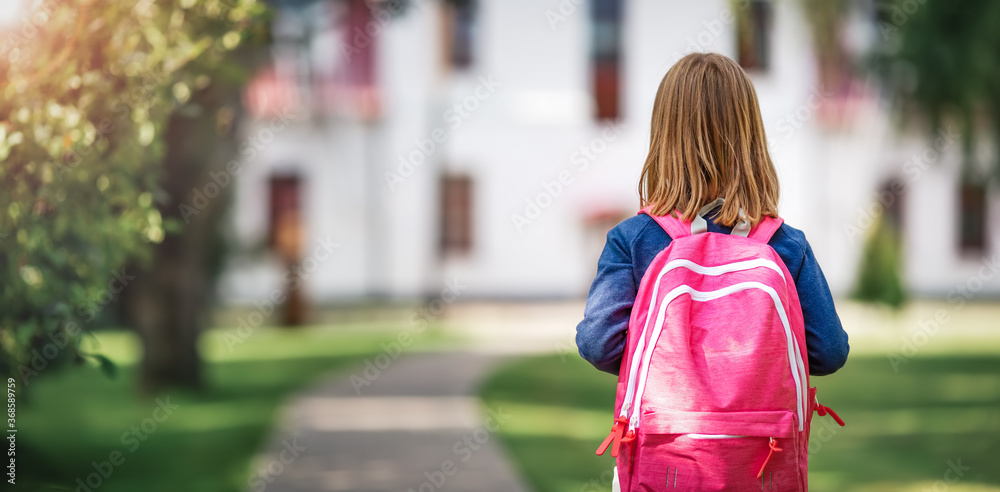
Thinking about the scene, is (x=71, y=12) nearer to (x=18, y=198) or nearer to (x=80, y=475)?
(x=18, y=198)

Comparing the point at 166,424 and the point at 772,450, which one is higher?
the point at 772,450

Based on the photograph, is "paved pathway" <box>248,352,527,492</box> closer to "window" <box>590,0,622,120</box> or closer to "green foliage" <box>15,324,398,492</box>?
"green foliage" <box>15,324,398,492</box>

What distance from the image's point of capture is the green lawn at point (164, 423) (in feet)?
19.6

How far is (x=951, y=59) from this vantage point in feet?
24.9

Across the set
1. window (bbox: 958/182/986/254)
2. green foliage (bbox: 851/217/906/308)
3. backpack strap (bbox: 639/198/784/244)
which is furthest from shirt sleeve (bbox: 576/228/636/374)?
window (bbox: 958/182/986/254)

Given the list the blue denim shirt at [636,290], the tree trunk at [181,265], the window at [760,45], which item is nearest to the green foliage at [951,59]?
the tree trunk at [181,265]

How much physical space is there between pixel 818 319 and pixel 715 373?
31cm

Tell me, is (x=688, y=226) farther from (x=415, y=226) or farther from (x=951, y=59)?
(x=415, y=226)

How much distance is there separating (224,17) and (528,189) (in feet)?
63.5

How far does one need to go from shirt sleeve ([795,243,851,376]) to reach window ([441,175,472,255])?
21.6 meters

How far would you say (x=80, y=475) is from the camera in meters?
5.96

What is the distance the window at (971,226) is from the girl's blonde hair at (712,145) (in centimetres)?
2469

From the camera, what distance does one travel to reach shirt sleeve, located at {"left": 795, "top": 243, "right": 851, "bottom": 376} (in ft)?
6.93

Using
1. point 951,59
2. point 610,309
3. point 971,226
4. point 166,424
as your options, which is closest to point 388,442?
point 166,424
